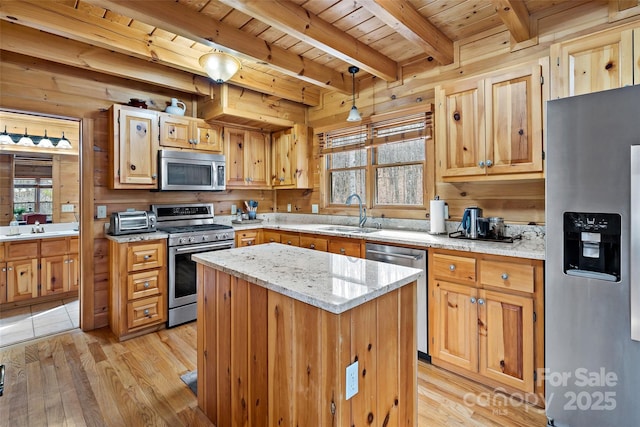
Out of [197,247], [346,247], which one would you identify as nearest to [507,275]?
[346,247]

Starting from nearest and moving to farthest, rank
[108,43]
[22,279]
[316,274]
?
[316,274]
[108,43]
[22,279]

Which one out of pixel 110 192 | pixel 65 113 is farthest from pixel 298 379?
pixel 65 113

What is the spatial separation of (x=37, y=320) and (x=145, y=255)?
61.9 inches

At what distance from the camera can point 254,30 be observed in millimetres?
2582

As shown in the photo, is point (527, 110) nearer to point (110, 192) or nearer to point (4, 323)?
point (110, 192)

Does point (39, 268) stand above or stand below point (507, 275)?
below

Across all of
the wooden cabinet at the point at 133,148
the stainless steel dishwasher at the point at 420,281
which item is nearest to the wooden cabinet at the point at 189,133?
the wooden cabinet at the point at 133,148

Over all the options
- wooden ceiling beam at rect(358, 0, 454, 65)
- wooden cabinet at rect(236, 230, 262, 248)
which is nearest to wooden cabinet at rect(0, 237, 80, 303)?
wooden cabinet at rect(236, 230, 262, 248)

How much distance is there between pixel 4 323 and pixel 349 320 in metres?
4.03

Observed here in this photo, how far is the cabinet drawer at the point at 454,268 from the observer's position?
215 cm

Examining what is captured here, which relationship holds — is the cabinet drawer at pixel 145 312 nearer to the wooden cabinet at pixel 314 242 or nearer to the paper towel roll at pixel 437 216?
the wooden cabinet at pixel 314 242

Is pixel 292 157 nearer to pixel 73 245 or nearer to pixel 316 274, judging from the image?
pixel 316 274

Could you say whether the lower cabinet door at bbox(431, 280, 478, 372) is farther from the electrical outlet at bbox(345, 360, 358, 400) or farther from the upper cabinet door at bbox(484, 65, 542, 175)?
the electrical outlet at bbox(345, 360, 358, 400)

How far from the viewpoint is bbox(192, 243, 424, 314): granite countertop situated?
3.70ft
